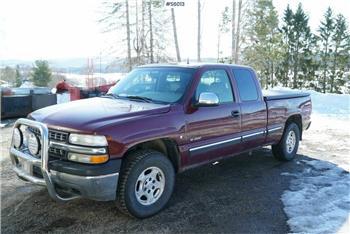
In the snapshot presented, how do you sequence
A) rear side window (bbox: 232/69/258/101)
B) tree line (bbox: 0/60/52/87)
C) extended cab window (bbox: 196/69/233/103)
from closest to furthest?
A: extended cab window (bbox: 196/69/233/103), rear side window (bbox: 232/69/258/101), tree line (bbox: 0/60/52/87)

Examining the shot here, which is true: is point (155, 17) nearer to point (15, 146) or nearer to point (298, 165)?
point (298, 165)

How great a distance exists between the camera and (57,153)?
396 centimetres

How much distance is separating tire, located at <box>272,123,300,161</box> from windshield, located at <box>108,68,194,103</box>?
9.14 feet

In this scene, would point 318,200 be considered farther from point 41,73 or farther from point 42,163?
point 41,73

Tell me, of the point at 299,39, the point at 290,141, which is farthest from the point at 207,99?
the point at 299,39

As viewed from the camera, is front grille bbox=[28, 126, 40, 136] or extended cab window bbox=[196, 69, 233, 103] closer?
front grille bbox=[28, 126, 40, 136]

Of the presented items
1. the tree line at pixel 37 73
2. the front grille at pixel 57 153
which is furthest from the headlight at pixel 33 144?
the tree line at pixel 37 73

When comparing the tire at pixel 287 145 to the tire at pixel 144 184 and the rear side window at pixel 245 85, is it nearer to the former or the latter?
the rear side window at pixel 245 85

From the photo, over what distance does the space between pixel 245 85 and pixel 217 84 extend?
72 cm

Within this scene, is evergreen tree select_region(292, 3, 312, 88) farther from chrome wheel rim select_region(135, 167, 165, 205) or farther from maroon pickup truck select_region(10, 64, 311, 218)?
chrome wheel rim select_region(135, 167, 165, 205)

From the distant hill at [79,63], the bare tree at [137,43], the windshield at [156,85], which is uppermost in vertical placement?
the bare tree at [137,43]

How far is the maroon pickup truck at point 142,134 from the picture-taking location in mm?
3826

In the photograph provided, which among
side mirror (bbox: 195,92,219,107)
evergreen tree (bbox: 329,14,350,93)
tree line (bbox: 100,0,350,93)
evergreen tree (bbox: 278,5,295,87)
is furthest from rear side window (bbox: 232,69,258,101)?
evergreen tree (bbox: 329,14,350,93)

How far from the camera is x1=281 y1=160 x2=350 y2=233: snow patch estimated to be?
4.17m
